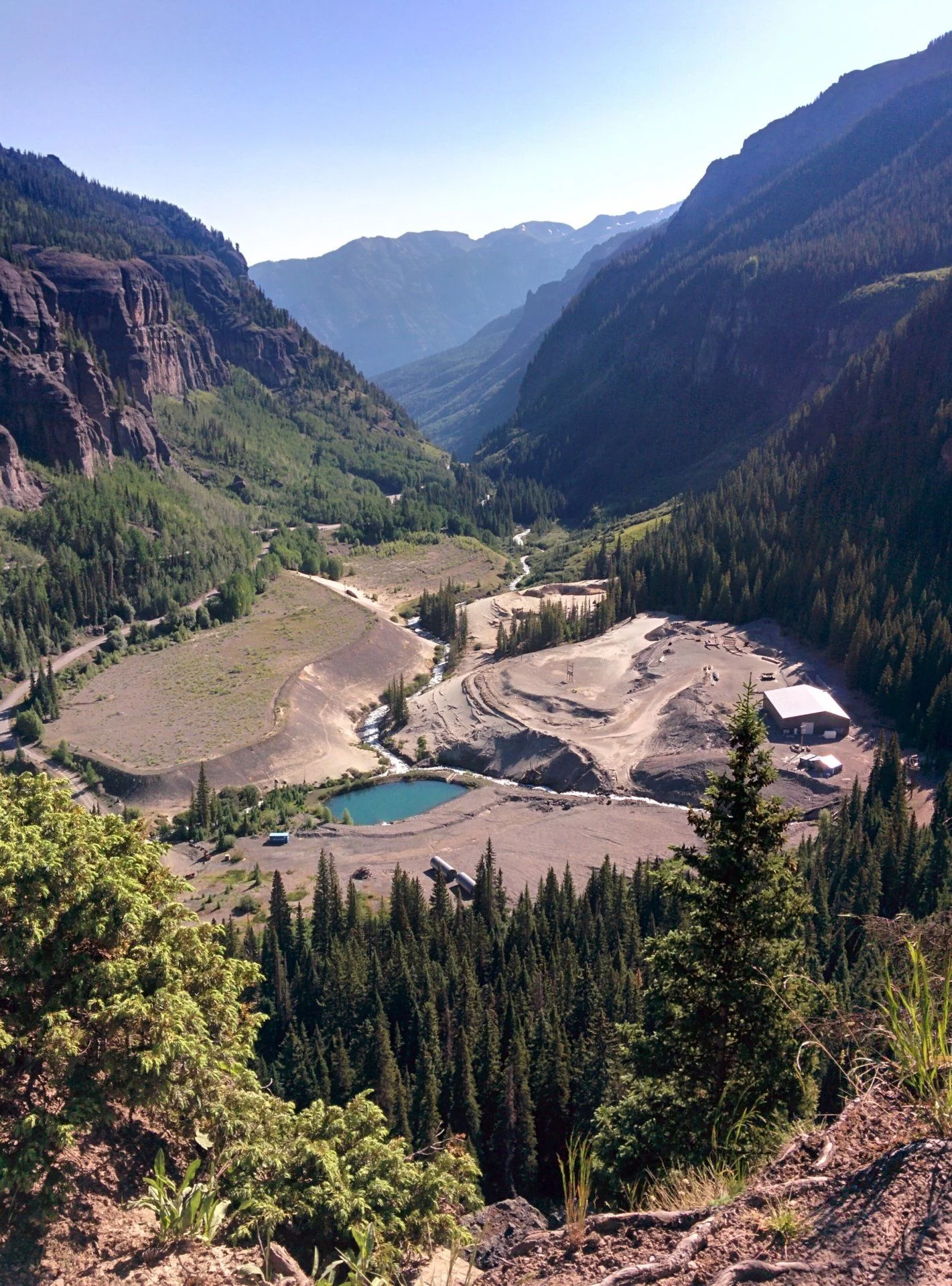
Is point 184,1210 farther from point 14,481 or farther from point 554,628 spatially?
point 14,481

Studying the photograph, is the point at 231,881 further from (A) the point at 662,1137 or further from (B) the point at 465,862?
(A) the point at 662,1137

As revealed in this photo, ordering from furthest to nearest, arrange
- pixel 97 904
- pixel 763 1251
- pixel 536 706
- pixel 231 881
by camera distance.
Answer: pixel 536 706, pixel 231 881, pixel 97 904, pixel 763 1251

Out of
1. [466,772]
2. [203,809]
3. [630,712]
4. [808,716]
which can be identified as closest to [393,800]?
[466,772]

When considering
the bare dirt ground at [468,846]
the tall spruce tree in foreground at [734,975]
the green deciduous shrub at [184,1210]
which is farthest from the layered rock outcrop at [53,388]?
the green deciduous shrub at [184,1210]

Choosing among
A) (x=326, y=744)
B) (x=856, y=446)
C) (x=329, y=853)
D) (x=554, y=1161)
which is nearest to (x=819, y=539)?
(x=856, y=446)

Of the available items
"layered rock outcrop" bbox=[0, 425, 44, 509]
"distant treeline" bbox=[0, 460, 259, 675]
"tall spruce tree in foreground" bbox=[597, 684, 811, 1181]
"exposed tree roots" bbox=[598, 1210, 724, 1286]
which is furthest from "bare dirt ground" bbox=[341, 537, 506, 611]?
"exposed tree roots" bbox=[598, 1210, 724, 1286]

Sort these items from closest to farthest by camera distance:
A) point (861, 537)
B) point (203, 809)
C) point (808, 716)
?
1. point (203, 809)
2. point (808, 716)
3. point (861, 537)

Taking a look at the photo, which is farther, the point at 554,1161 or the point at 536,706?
the point at 536,706
